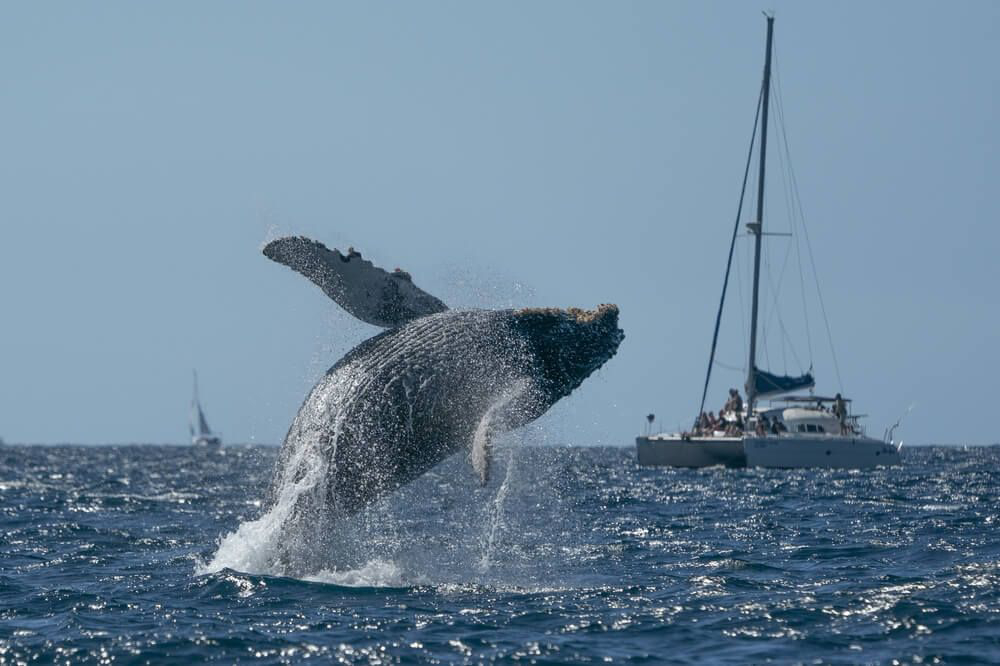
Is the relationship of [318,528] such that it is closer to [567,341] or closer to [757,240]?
[567,341]

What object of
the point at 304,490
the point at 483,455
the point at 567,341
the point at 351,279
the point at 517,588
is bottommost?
the point at 517,588

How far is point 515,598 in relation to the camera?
43.1ft

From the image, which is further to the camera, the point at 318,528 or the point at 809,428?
the point at 809,428

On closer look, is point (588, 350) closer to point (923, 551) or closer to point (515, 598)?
point (515, 598)

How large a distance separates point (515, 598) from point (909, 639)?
3418 millimetres

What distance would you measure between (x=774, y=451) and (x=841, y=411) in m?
5.09

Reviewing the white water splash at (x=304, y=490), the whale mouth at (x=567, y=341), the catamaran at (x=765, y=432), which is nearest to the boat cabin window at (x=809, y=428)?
the catamaran at (x=765, y=432)

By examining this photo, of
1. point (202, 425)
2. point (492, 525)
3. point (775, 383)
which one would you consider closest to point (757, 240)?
point (775, 383)

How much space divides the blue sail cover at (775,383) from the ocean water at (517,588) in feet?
90.8

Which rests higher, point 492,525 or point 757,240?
point 757,240

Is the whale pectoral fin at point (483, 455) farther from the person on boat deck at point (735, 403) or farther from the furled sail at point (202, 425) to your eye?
the furled sail at point (202, 425)

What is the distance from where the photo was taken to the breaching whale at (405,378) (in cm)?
1279

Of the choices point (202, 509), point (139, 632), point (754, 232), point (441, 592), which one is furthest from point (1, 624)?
point (754, 232)

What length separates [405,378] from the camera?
12.7 m
